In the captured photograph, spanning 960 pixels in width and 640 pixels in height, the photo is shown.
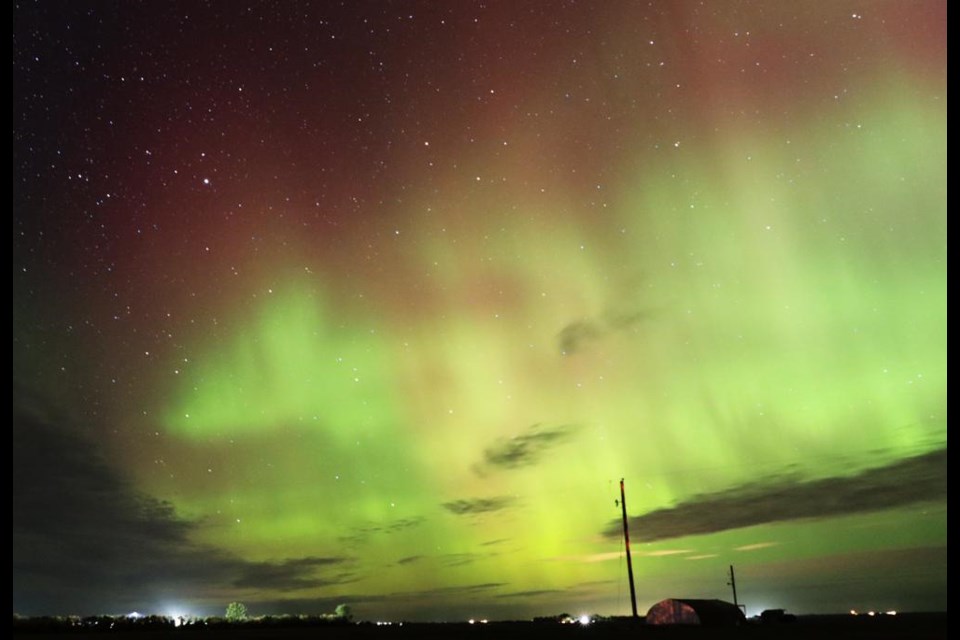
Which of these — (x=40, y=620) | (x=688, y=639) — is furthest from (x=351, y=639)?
(x=40, y=620)

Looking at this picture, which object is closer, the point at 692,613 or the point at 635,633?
the point at 635,633

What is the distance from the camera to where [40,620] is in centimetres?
7044

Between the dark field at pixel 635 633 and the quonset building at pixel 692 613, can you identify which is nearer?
the dark field at pixel 635 633

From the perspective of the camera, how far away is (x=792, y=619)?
275 feet

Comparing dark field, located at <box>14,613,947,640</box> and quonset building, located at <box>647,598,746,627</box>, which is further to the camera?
quonset building, located at <box>647,598,746,627</box>
